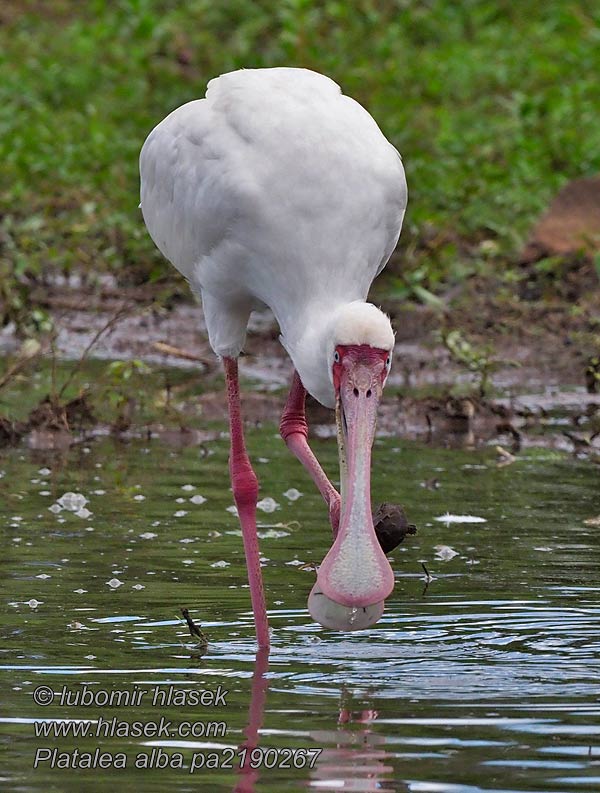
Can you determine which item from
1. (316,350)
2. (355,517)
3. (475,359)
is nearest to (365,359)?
(316,350)

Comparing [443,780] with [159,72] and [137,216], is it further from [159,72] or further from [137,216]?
[159,72]

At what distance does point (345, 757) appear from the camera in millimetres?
5230

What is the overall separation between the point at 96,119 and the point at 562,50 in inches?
203

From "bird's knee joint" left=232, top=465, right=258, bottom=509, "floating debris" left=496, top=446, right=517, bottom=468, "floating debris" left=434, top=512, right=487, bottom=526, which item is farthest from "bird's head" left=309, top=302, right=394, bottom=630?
"floating debris" left=496, top=446, right=517, bottom=468

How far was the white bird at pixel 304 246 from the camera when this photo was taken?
6.11 meters

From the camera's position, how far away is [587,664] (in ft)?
20.3

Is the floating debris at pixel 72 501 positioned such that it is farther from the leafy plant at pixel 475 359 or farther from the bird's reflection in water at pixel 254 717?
the leafy plant at pixel 475 359

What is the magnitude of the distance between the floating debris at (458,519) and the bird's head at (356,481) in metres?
2.51

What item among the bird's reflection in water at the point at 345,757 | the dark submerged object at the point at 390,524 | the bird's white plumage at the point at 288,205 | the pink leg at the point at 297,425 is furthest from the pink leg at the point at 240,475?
the bird's reflection in water at the point at 345,757

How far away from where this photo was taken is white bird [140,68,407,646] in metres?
6.11

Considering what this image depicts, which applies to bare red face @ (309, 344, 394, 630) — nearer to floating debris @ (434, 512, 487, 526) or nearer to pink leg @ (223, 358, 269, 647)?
pink leg @ (223, 358, 269, 647)

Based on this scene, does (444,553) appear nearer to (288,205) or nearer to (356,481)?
(288,205)

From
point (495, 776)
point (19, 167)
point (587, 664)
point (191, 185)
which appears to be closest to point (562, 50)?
point (19, 167)

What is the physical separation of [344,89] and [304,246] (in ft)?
35.5
